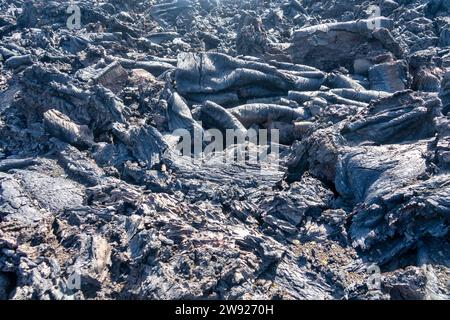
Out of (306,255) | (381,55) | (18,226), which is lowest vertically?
(306,255)

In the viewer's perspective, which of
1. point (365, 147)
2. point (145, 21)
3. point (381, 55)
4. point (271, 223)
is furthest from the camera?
point (145, 21)

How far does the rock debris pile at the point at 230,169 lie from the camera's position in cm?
1143

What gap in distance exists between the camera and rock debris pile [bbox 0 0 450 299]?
1143cm

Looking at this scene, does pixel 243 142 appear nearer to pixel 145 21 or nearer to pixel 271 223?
pixel 271 223

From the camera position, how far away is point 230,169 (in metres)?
16.4

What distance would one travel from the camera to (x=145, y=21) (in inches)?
1257

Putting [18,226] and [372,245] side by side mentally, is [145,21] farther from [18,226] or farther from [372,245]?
[372,245]

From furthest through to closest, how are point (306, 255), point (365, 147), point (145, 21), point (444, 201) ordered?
point (145, 21), point (365, 147), point (306, 255), point (444, 201)

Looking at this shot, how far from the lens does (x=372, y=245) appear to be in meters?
12.4

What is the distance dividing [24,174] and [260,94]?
11.0 meters

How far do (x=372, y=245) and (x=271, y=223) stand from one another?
2912 mm

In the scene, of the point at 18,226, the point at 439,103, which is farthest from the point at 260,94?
the point at 18,226

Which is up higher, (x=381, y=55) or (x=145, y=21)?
(x=145, y=21)

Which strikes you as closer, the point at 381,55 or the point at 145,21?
the point at 381,55
